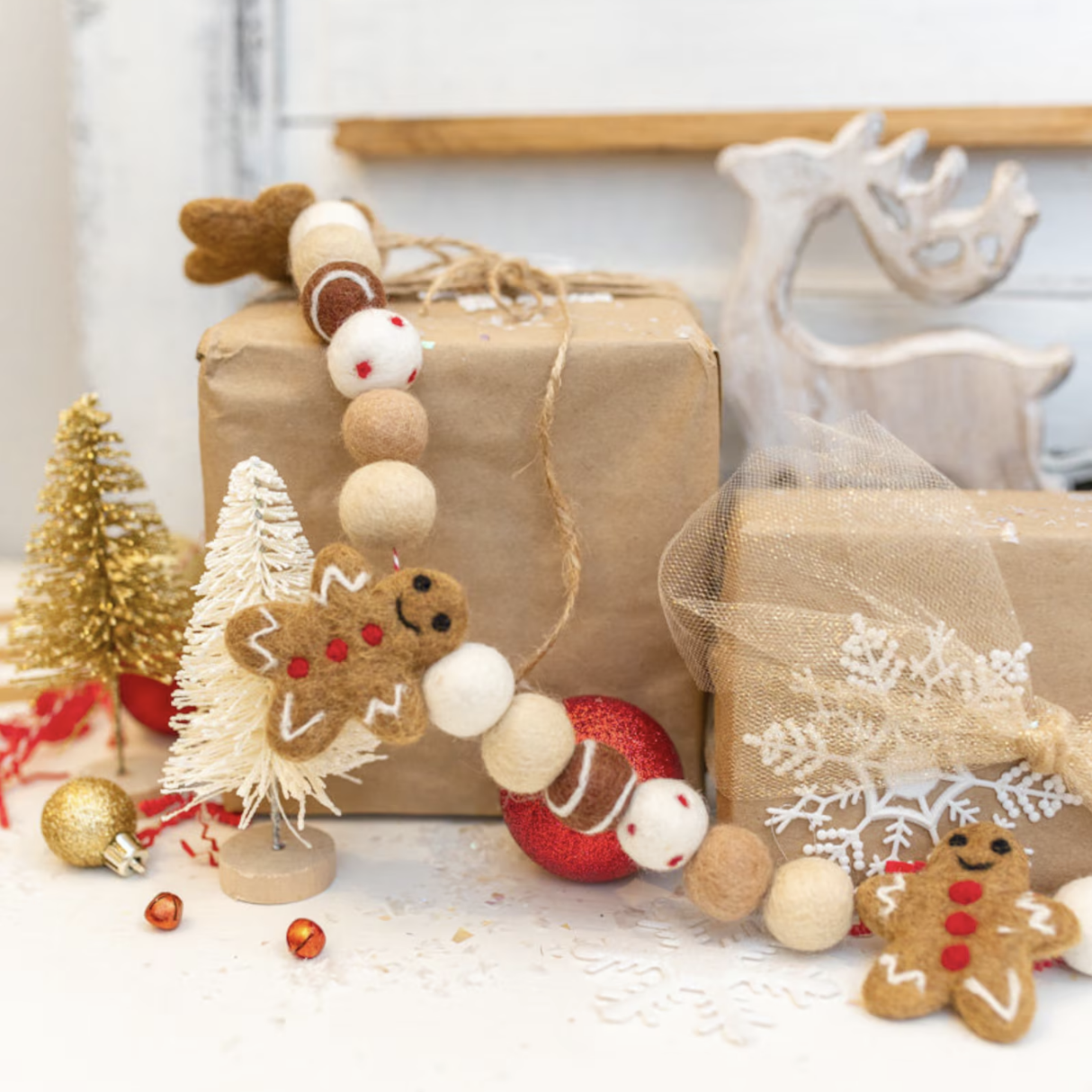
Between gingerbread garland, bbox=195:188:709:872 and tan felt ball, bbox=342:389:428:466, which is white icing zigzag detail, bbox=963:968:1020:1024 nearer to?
gingerbread garland, bbox=195:188:709:872

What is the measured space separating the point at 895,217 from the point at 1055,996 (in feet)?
1.87

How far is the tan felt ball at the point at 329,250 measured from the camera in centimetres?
73

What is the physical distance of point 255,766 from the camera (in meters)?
0.67

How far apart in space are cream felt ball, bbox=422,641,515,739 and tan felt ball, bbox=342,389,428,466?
0.12 m

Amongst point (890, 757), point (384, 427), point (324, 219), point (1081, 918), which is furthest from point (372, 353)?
point (1081, 918)

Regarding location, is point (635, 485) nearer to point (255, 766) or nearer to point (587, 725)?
point (587, 725)

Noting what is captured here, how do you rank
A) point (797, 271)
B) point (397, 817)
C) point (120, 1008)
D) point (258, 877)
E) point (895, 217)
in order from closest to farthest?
point (120, 1008), point (258, 877), point (397, 817), point (895, 217), point (797, 271)

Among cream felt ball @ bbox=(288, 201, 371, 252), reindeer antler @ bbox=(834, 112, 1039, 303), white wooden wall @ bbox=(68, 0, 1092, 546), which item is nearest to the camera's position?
cream felt ball @ bbox=(288, 201, 371, 252)

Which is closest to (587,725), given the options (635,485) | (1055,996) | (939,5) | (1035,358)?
(635,485)

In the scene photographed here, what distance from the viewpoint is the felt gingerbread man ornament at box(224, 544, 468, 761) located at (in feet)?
1.97

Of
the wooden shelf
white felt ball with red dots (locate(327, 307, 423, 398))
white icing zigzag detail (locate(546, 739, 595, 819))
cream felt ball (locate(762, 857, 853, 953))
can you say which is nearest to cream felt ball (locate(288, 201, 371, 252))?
white felt ball with red dots (locate(327, 307, 423, 398))

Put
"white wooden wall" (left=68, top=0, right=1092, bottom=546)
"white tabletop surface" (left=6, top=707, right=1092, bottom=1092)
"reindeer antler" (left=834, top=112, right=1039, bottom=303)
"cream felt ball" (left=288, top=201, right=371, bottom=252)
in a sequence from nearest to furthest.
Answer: "white tabletop surface" (left=6, top=707, right=1092, bottom=1092) → "cream felt ball" (left=288, top=201, right=371, bottom=252) → "reindeer antler" (left=834, top=112, right=1039, bottom=303) → "white wooden wall" (left=68, top=0, right=1092, bottom=546)

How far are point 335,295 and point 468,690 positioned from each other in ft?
0.83

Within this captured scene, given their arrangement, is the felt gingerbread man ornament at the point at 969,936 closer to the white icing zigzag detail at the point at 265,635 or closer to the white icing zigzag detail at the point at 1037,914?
the white icing zigzag detail at the point at 1037,914
